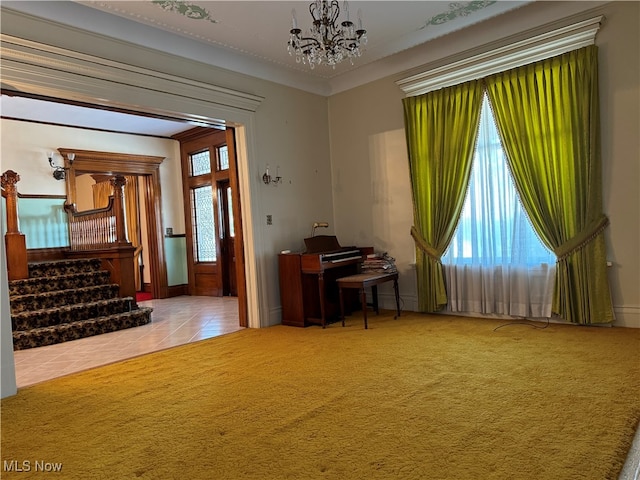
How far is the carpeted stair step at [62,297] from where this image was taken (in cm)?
548

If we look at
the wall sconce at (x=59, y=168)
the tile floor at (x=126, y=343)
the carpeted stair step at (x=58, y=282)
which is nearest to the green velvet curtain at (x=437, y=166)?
the tile floor at (x=126, y=343)

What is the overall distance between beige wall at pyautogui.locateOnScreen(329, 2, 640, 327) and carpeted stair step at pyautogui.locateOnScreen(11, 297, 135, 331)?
3226mm

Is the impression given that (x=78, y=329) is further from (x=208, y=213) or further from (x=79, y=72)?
(x=208, y=213)

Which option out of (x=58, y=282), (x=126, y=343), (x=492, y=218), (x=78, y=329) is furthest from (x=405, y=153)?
(x=58, y=282)

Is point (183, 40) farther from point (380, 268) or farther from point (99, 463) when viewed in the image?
point (99, 463)

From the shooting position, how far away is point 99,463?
7.23 ft

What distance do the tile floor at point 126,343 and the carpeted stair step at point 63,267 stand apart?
1225mm

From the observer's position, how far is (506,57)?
4629 millimetres

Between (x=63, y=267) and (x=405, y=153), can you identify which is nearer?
(x=405, y=153)

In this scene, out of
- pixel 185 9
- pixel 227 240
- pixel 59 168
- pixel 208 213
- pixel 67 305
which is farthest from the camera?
pixel 208 213

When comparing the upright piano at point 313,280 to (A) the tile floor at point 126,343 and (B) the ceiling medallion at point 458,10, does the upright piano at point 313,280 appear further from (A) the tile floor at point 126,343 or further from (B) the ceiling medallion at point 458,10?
(B) the ceiling medallion at point 458,10

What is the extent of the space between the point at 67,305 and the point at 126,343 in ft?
5.00

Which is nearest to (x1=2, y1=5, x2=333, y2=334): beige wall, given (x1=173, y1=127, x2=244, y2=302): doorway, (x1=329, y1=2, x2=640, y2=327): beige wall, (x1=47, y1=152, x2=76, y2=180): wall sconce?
(x1=329, y1=2, x2=640, y2=327): beige wall

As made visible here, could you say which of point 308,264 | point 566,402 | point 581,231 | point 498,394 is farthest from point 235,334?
point 581,231
